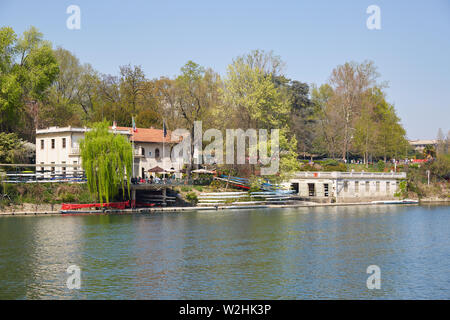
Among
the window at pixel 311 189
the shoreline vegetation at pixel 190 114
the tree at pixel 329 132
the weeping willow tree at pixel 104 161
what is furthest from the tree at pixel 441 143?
the weeping willow tree at pixel 104 161

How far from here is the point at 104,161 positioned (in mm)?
54094

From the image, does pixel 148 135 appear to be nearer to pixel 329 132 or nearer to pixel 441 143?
pixel 329 132

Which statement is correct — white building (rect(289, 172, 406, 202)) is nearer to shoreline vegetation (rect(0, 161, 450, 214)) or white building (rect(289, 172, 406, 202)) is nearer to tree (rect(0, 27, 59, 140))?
shoreline vegetation (rect(0, 161, 450, 214))

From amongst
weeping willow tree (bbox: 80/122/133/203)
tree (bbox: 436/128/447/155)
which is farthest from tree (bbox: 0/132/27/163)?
tree (bbox: 436/128/447/155)

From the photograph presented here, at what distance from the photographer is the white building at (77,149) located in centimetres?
6444

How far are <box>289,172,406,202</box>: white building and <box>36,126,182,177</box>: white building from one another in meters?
17.1

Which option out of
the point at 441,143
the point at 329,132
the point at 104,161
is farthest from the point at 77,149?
the point at 441,143

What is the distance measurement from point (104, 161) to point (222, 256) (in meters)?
24.0

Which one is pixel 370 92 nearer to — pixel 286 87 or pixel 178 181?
pixel 286 87

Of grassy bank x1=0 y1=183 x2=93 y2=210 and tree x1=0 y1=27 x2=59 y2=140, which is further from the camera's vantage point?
tree x1=0 y1=27 x2=59 y2=140

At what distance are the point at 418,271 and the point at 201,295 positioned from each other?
13.0 metres

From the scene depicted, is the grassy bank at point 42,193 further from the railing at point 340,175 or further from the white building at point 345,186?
the railing at point 340,175

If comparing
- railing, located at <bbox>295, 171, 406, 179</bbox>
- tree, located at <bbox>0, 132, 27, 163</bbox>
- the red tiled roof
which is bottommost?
railing, located at <bbox>295, 171, 406, 179</bbox>

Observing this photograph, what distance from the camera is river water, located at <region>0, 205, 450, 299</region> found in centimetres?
2650
